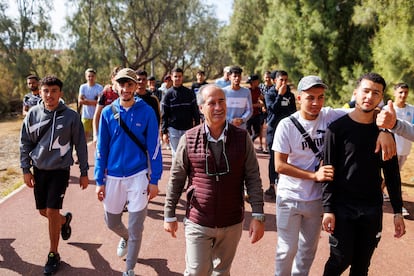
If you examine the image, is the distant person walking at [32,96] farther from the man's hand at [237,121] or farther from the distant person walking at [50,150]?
the man's hand at [237,121]

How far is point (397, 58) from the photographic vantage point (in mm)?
9656

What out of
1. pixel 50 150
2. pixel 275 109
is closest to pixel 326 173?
pixel 50 150

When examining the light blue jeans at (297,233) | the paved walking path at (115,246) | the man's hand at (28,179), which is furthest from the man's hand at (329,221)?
the man's hand at (28,179)

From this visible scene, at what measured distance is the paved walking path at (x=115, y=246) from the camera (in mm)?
4035

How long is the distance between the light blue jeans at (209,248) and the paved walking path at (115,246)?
1166mm

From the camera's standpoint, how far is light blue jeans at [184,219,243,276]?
275cm

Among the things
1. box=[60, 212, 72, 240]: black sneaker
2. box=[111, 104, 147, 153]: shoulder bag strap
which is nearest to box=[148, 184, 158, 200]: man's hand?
Result: box=[111, 104, 147, 153]: shoulder bag strap

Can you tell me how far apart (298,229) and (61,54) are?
23.0 meters

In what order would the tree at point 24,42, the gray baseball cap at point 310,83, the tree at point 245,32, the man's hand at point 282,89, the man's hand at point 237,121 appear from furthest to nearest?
the tree at point 245,32 → the tree at point 24,42 → the man's hand at point 237,121 → the man's hand at point 282,89 → the gray baseball cap at point 310,83

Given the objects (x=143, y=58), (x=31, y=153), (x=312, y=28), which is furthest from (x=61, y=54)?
(x=31, y=153)

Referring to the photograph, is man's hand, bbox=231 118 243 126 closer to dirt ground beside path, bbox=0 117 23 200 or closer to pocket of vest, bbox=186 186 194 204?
pocket of vest, bbox=186 186 194 204

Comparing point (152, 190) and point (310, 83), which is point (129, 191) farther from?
point (310, 83)

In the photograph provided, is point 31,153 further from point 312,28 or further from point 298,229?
point 312,28

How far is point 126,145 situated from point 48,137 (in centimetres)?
103
